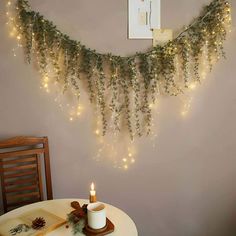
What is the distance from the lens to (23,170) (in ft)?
6.62

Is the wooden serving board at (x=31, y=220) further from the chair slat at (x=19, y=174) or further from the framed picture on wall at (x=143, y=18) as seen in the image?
the framed picture on wall at (x=143, y=18)

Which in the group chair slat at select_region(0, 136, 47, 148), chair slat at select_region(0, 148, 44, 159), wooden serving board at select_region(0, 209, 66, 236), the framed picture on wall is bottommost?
wooden serving board at select_region(0, 209, 66, 236)

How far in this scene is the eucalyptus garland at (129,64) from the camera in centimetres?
196

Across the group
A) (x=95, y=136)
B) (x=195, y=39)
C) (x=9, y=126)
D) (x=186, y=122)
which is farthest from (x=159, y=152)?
(x=9, y=126)

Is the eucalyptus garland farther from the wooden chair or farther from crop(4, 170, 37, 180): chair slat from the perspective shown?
crop(4, 170, 37, 180): chair slat

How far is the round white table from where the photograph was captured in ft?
4.81

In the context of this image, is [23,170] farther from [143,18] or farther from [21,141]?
[143,18]

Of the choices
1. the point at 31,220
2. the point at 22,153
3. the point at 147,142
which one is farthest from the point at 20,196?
the point at 147,142

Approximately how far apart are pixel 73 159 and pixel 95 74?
63 centimetres

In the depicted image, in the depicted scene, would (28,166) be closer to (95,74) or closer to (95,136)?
(95,136)

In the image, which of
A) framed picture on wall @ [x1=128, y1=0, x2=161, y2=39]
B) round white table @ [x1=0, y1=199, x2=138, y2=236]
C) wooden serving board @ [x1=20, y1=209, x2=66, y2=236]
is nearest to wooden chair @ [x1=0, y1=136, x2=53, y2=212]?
round white table @ [x1=0, y1=199, x2=138, y2=236]

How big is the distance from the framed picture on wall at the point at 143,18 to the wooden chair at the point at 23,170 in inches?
38.1

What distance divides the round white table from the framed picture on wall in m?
1.18

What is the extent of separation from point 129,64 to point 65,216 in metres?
1.08
